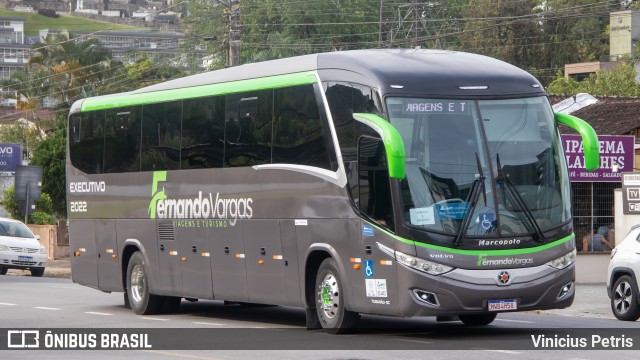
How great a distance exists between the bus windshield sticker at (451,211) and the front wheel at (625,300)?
588 centimetres

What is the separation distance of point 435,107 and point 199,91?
5451mm

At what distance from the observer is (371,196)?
53.8 ft

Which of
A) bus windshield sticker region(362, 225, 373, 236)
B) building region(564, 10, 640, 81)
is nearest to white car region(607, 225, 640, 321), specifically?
bus windshield sticker region(362, 225, 373, 236)

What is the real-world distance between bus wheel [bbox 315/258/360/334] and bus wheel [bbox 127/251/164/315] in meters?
5.18

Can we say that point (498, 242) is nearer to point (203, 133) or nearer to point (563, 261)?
point (563, 261)

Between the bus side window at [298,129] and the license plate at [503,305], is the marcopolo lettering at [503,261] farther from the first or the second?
the bus side window at [298,129]

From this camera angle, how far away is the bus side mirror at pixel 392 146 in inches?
602

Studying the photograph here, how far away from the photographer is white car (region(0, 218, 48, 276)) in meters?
39.2

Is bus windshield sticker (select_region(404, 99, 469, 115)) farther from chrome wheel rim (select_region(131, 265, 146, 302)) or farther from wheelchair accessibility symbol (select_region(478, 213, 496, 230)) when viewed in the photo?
chrome wheel rim (select_region(131, 265, 146, 302))

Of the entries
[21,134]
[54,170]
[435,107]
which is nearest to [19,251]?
[54,170]

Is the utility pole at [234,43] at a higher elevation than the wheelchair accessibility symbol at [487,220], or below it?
higher

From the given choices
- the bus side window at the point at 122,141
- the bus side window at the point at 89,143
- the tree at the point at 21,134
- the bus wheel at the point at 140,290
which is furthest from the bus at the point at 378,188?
the tree at the point at 21,134

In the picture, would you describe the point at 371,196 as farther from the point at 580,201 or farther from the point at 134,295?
→ the point at 580,201

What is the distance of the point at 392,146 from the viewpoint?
15.4 m
